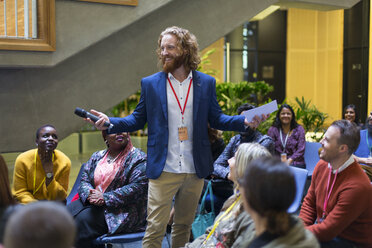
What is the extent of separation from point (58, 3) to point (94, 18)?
37 cm

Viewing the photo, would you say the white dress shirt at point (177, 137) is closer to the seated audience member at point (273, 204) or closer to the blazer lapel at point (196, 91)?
the blazer lapel at point (196, 91)

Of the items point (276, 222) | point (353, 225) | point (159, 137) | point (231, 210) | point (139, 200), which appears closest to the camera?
point (276, 222)

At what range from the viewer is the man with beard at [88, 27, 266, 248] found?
2900mm

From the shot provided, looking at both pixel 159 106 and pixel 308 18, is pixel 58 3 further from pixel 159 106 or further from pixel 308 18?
pixel 308 18

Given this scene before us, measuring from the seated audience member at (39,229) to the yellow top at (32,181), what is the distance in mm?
2319

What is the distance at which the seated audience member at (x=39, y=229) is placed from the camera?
1.22 m

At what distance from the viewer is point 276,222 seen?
1.57 meters

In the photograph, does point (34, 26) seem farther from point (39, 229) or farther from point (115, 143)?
point (39, 229)

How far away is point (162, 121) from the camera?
290cm

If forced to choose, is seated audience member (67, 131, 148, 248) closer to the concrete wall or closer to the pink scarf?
the pink scarf

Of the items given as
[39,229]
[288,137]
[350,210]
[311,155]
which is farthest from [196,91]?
[288,137]

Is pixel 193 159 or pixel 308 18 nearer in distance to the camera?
pixel 193 159

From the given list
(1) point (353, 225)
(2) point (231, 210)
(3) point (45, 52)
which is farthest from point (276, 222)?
(3) point (45, 52)

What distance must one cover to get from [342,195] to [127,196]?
62.8 inches
